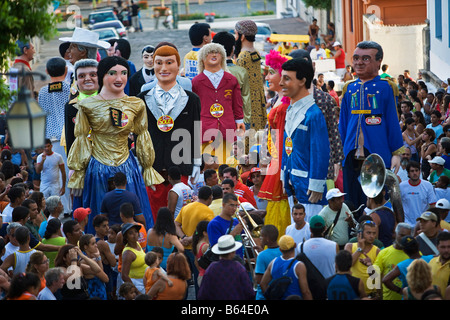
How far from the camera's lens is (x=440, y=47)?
23.4m

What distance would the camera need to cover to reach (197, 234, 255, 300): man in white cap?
8.16 metres

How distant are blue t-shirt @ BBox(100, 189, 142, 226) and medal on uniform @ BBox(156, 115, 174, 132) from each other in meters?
1.66

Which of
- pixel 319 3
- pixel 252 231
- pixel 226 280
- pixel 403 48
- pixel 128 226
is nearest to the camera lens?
pixel 226 280

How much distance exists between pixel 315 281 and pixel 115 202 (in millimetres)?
3058

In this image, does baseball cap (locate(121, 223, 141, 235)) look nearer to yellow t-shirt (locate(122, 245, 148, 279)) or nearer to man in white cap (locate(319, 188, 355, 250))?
yellow t-shirt (locate(122, 245, 148, 279))

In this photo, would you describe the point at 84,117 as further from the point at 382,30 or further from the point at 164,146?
the point at 382,30

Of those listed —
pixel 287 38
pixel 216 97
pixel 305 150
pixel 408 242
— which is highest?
pixel 287 38

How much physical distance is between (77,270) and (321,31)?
1519 inches

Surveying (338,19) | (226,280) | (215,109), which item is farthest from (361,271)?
(338,19)

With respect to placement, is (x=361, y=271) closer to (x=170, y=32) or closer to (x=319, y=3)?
(x=319, y=3)

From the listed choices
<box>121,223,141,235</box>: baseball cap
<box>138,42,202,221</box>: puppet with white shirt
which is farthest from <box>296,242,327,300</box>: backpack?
<box>138,42,202,221</box>: puppet with white shirt
